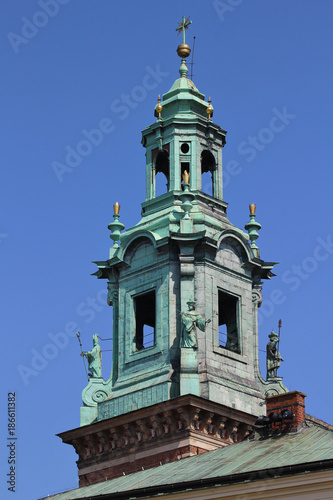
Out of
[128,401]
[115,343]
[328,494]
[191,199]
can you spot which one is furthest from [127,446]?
[328,494]

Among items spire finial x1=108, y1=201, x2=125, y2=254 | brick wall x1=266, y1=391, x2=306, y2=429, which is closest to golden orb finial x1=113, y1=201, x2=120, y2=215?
spire finial x1=108, y1=201, x2=125, y2=254

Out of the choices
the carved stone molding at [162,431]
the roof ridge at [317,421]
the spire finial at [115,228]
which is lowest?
the roof ridge at [317,421]

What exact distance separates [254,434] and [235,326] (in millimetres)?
18272

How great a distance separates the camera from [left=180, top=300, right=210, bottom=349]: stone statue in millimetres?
66062

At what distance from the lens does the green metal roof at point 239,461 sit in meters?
46.5

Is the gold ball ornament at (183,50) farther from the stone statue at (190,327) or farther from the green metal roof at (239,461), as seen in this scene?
the green metal roof at (239,461)

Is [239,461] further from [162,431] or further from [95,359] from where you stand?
[95,359]

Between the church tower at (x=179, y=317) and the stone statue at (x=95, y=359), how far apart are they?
34 cm

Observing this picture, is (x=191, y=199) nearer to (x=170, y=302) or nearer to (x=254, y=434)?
(x=170, y=302)

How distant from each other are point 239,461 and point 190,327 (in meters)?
17.9

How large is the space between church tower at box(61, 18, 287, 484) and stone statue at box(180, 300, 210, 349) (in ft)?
0.16

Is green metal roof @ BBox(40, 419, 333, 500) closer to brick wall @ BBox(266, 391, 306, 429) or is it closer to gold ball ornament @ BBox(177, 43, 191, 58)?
brick wall @ BBox(266, 391, 306, 429)

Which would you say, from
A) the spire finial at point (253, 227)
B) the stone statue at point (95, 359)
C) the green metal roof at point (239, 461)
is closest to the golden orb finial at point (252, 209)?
the spire finial at point (253, 227)

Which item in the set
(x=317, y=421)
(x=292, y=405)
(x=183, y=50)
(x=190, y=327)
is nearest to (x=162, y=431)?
(x=190, y=327)
